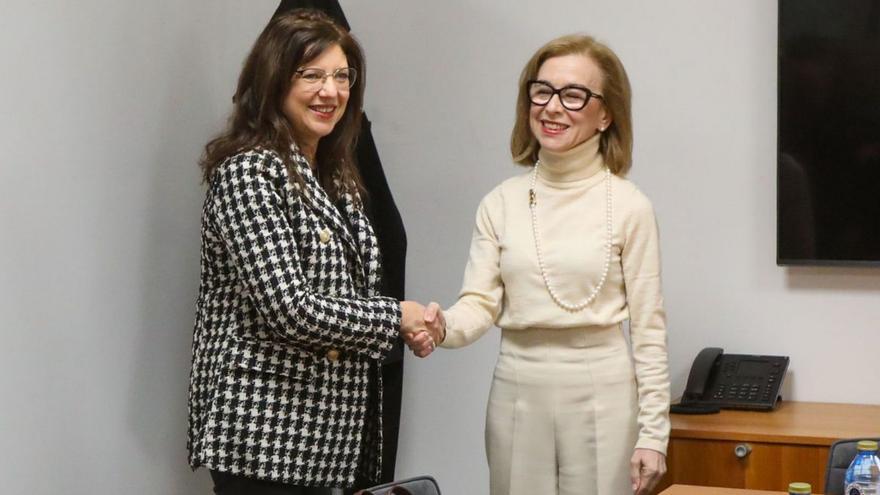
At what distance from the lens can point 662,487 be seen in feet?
10.4

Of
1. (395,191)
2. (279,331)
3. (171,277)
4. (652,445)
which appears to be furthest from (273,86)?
(395,191)

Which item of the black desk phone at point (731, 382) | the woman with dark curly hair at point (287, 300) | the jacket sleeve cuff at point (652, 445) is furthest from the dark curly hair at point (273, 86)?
the black desk phone at point (731, 382)

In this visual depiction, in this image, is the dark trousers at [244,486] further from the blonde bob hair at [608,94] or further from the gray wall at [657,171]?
the gray wall at [657,171]

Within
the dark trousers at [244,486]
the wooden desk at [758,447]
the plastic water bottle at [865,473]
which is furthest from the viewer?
the wooden desk at [758,447]

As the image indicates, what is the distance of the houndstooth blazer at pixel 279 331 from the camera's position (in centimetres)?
240

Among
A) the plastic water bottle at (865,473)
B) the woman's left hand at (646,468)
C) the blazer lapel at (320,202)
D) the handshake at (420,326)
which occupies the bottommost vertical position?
the woman's left hand at (646,468)

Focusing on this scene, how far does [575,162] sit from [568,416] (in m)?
0.56

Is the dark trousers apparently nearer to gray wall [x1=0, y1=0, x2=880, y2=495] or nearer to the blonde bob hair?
gray wall [x1=0, y1=0, x2=880, y2=495]

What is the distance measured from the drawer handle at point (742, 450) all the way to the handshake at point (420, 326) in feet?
2.74

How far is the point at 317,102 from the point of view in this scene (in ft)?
8.46

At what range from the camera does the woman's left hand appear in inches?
102

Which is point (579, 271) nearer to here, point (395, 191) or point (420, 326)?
point (420, 326)

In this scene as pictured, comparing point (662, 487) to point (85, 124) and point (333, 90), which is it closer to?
point (333, 90)

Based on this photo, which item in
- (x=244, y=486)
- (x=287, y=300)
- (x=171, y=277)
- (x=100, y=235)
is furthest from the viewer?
(x=171, y=277)
